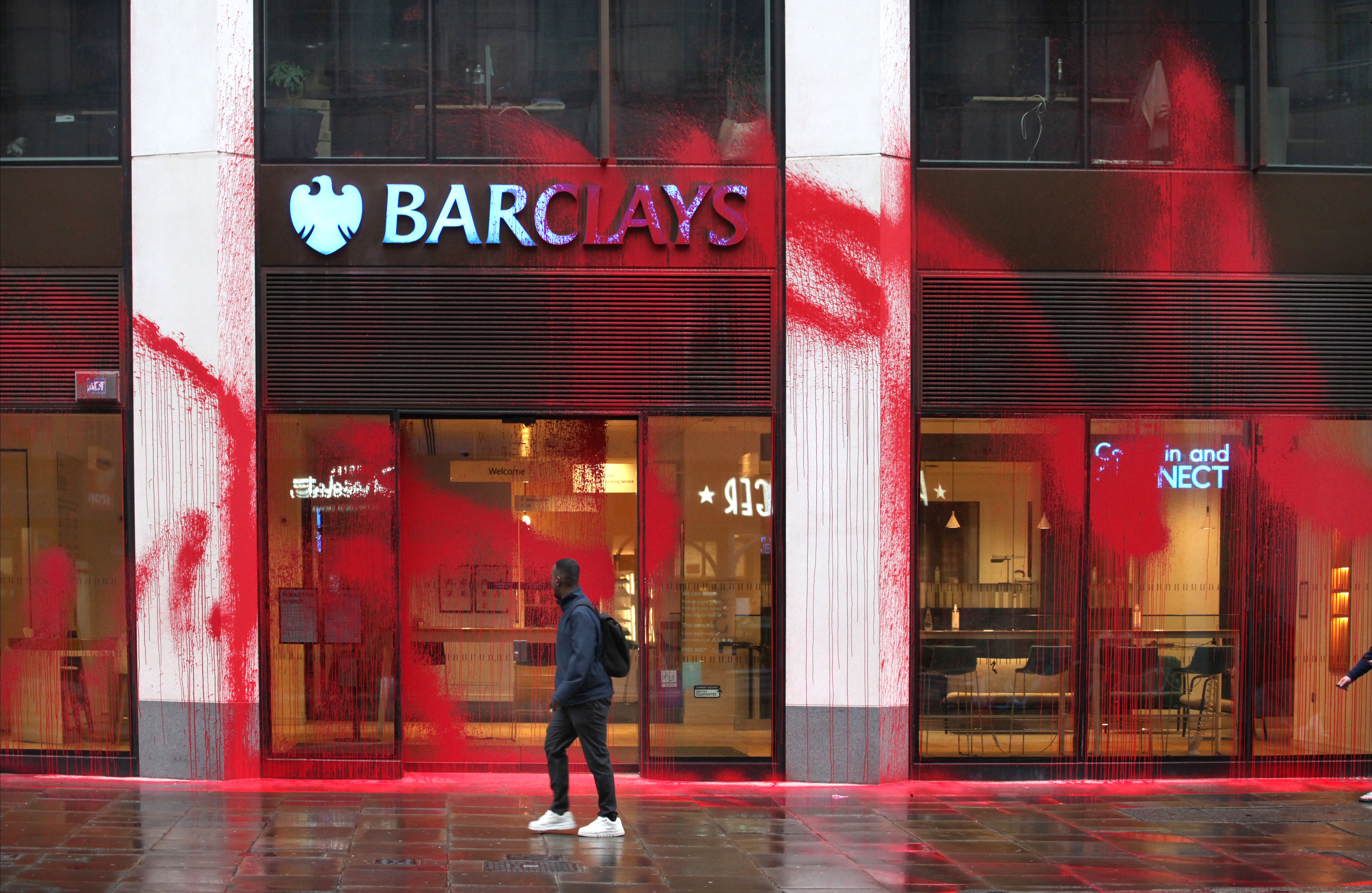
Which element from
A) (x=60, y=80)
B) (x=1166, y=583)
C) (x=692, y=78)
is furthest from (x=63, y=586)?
(x=1166, y=583)

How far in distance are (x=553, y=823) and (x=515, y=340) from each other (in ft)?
13.5

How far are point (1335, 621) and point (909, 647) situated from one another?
3.91m

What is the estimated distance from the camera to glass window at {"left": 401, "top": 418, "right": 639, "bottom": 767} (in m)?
11.0

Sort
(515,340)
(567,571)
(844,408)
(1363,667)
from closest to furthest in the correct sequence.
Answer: (567,571), (1363,667), (844,408), (515,340)

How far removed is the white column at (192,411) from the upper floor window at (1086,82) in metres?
6.16

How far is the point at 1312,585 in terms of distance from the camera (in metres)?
11.2

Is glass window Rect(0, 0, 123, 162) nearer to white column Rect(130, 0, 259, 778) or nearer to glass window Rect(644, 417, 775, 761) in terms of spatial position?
white column Rect(130, 0, 259, 778)

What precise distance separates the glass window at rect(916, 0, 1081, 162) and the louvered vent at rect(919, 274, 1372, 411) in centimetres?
120

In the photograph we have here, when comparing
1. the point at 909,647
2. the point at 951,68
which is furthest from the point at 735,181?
the point at 909,647

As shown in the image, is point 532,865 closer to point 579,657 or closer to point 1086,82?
point 579,657

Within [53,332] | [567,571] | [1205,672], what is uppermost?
[53,332]

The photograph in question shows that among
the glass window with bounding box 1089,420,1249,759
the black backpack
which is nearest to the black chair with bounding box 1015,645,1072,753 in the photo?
the glass window with bounding box 1089,420,1249,759

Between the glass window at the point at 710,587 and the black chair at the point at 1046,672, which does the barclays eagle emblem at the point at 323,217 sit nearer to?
the glass window at the point at 710,587

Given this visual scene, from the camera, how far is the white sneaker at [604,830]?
862cm
